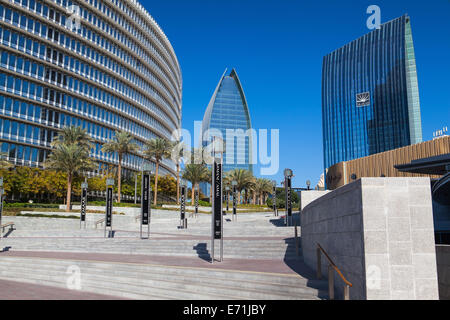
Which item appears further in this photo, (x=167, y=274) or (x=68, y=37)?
(x=68, y=37)

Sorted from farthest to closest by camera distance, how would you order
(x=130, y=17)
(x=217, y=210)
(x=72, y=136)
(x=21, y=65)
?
(x=130, y=17), (x=21, y=65), (x=72, y=136), (x=217, y=210)

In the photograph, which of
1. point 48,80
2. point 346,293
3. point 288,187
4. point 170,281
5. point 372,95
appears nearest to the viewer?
point 346,293

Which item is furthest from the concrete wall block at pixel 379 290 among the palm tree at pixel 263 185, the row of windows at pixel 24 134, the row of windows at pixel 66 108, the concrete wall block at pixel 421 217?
the palm tree at pixel 263 185

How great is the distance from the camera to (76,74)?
68750 millimetres

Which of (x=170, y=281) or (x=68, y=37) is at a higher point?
(x=68, y=37)

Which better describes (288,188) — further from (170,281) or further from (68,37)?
(68,37)

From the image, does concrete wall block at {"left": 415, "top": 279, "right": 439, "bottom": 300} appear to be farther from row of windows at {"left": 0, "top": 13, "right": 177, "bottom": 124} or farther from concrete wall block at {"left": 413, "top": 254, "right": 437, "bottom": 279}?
row of windows at {"left": 0, "top": 13, "right": 177, "bottom": 124}

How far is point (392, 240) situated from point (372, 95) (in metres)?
161

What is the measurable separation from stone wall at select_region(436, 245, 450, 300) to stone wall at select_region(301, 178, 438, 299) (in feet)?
9.74

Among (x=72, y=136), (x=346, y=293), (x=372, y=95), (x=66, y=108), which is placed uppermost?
(x=372, y=95)

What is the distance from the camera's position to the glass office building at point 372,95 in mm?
146875

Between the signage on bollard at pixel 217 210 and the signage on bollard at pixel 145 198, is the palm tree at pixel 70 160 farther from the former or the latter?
the signage on bollard at pixel 217 210

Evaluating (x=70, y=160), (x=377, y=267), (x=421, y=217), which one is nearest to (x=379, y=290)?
(x=377, y=267)
